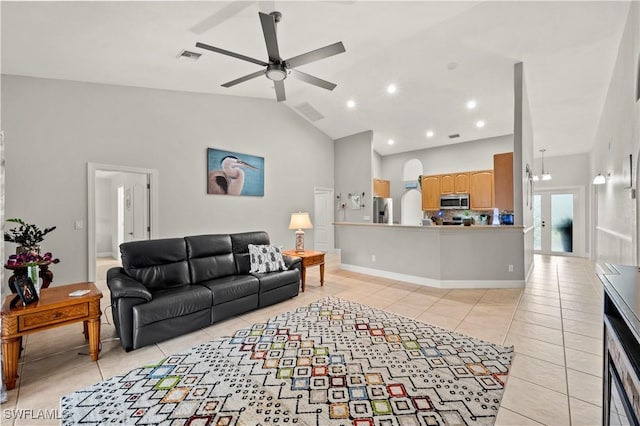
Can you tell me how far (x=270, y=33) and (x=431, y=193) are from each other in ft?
21.8

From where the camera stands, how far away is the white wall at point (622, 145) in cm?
288

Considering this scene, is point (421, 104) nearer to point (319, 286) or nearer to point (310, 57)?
point (310, 57)

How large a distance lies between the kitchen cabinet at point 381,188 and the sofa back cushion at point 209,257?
4.96m

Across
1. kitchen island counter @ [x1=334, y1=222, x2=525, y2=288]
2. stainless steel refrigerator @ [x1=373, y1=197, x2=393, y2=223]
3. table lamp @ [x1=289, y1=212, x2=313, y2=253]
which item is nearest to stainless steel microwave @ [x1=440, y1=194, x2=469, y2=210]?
stainless steel refrigerator @ [x1=373, y1=197, x2=393, y2=223]

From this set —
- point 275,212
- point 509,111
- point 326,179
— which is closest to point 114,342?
point 275,212

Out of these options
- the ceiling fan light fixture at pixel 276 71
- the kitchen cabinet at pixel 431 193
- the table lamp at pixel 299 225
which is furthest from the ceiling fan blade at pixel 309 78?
the kitchen cabinet at pixel 431 193

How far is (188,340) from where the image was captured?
2.71m

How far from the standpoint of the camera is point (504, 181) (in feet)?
17.3

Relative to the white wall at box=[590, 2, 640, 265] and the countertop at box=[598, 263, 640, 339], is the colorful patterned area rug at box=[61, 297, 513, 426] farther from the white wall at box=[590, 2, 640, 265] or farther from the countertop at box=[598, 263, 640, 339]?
the white wall at box=[590, 2, 640, 265]

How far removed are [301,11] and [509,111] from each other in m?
4.84

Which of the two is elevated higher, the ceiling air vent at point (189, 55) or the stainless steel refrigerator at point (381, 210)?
the ceiling air vent at point (189, 55)

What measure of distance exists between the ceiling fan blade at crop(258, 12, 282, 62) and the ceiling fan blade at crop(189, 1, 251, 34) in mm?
587

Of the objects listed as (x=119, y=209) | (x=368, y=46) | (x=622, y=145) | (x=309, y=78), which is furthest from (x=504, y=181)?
(x=119, y=209)

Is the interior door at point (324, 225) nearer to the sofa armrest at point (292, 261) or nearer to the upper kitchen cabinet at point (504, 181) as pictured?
the sofa armrest at point (292, 261)
